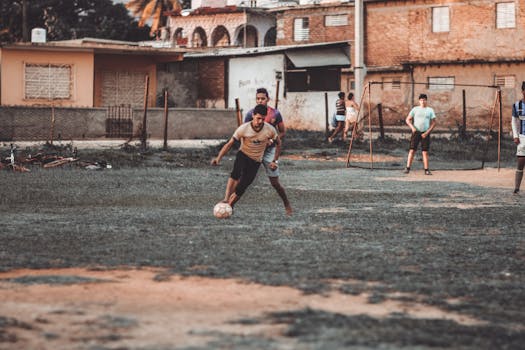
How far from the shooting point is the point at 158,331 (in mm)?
5445

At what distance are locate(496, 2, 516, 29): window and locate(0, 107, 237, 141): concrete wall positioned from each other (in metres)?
17.8

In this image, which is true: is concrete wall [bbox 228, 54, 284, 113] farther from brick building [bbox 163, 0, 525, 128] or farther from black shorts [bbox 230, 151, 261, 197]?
black shorts [bbox 230, 151, 261, 197]

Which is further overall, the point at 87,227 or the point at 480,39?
the point at 480,39

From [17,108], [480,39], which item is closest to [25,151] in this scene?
[17,108]

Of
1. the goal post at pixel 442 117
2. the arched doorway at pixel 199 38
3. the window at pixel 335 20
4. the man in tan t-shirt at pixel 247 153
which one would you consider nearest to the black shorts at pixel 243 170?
the man in tan t-shirt at pixel 247 153

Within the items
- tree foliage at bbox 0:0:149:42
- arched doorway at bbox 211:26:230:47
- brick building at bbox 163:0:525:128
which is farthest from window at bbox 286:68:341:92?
tree foliage at bbox 0:0:149:42

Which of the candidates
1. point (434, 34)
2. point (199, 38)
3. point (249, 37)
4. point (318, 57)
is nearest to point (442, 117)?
point (434, 34)

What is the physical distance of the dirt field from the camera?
5469mm

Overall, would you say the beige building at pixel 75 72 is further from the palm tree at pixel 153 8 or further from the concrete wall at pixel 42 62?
the palm tree at pixel 153 8

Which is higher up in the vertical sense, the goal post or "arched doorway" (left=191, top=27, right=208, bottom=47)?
"arched doorway" (left=191, top=27, right=208, bottom=47)

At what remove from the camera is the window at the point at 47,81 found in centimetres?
3416

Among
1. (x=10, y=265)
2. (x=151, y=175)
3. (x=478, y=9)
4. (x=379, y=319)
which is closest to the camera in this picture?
(x=379, y=319)

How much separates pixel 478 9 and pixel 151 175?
3028 centimetres

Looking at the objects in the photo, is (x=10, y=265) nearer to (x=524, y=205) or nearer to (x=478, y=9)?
(x=524, y=205)
